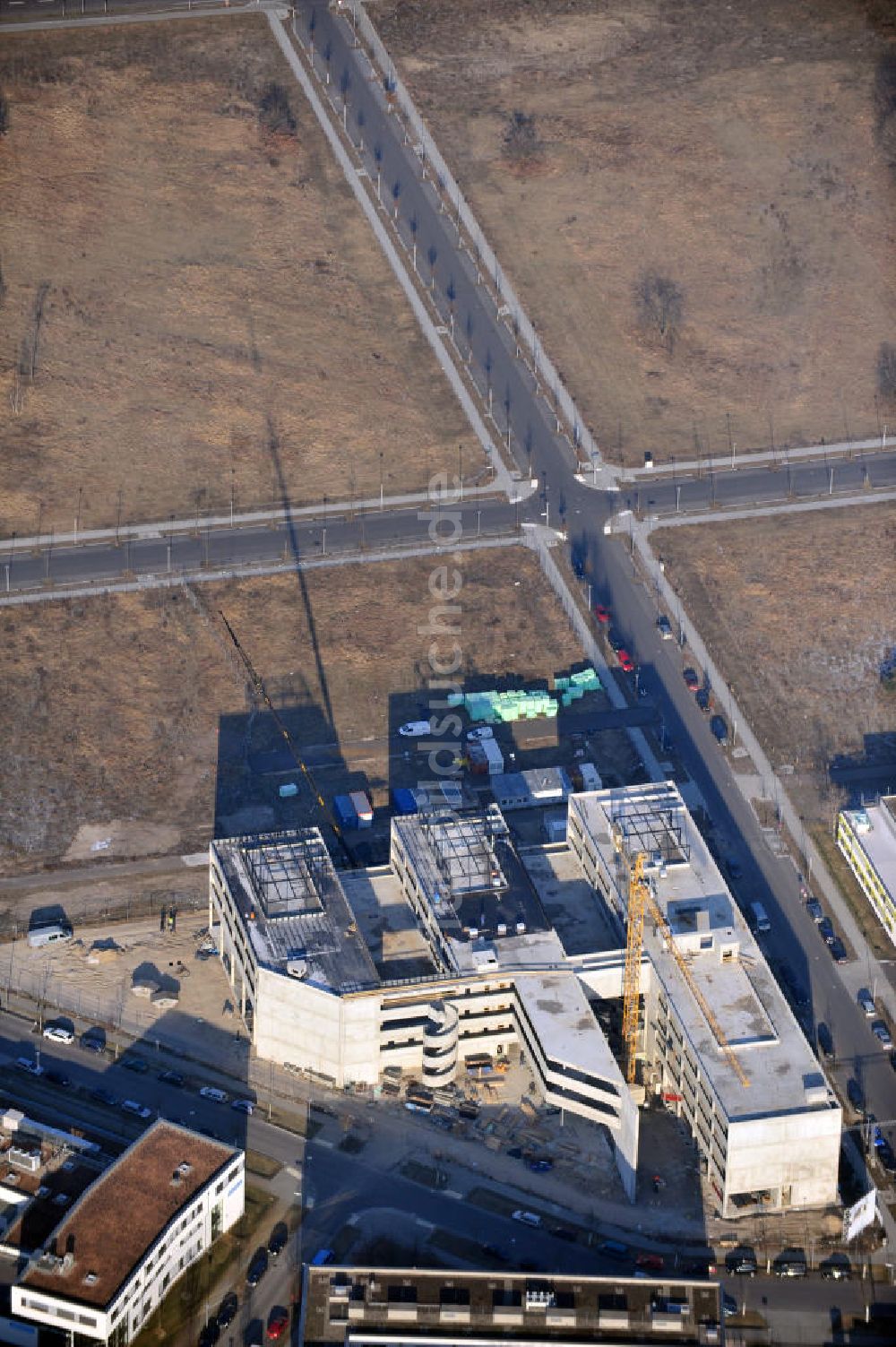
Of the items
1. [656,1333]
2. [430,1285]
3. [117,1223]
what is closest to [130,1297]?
[117,1223]

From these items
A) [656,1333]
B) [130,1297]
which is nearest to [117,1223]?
[130,1297]

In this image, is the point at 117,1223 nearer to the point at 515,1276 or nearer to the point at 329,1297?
the point at 329,1297

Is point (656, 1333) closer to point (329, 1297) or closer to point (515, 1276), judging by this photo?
point (515, 1276)

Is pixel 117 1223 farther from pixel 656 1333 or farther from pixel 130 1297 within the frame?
pixel 656 1333
